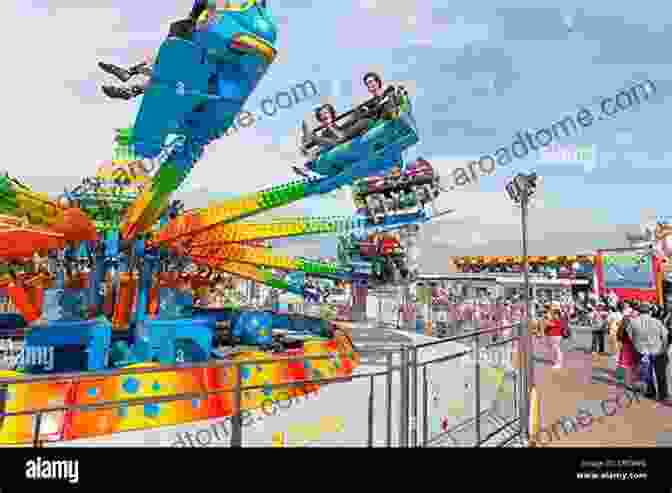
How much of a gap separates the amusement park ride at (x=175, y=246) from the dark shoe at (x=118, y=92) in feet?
4.19

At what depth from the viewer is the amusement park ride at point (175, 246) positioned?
5871 millimetres

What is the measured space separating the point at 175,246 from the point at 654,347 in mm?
9720

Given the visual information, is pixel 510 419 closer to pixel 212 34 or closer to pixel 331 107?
pixel 212 34

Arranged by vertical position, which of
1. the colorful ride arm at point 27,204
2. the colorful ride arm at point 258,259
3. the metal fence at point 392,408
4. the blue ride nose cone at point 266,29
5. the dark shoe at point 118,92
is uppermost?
the dark shoe at point 118,92

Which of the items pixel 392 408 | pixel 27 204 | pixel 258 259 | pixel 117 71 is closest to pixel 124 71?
pixel 117 71

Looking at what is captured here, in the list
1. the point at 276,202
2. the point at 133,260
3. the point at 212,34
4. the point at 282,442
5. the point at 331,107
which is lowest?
the point at 282,442

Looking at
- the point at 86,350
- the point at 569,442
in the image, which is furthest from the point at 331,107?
the point at 569,442

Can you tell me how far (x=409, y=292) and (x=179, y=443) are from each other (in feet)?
62.3

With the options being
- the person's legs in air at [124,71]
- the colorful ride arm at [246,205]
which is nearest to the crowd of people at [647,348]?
the colorful ride arm at [246,205]

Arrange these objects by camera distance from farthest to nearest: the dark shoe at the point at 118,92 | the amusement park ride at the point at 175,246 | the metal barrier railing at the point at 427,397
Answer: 1. the dark shoe at the point at 118,92
2. the amusement park ride at the point at 175,246
3. the metal barrier railing at the point at 427,397

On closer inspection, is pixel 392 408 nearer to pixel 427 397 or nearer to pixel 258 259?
pixel 427 397

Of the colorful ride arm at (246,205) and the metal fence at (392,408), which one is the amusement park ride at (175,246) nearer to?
the colorful ride arm at (246,205)

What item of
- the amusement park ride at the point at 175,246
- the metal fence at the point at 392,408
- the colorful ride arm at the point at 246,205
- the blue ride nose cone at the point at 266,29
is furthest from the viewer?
the colorful ride arm at the point at 246,205

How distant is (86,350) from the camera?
7922mm
